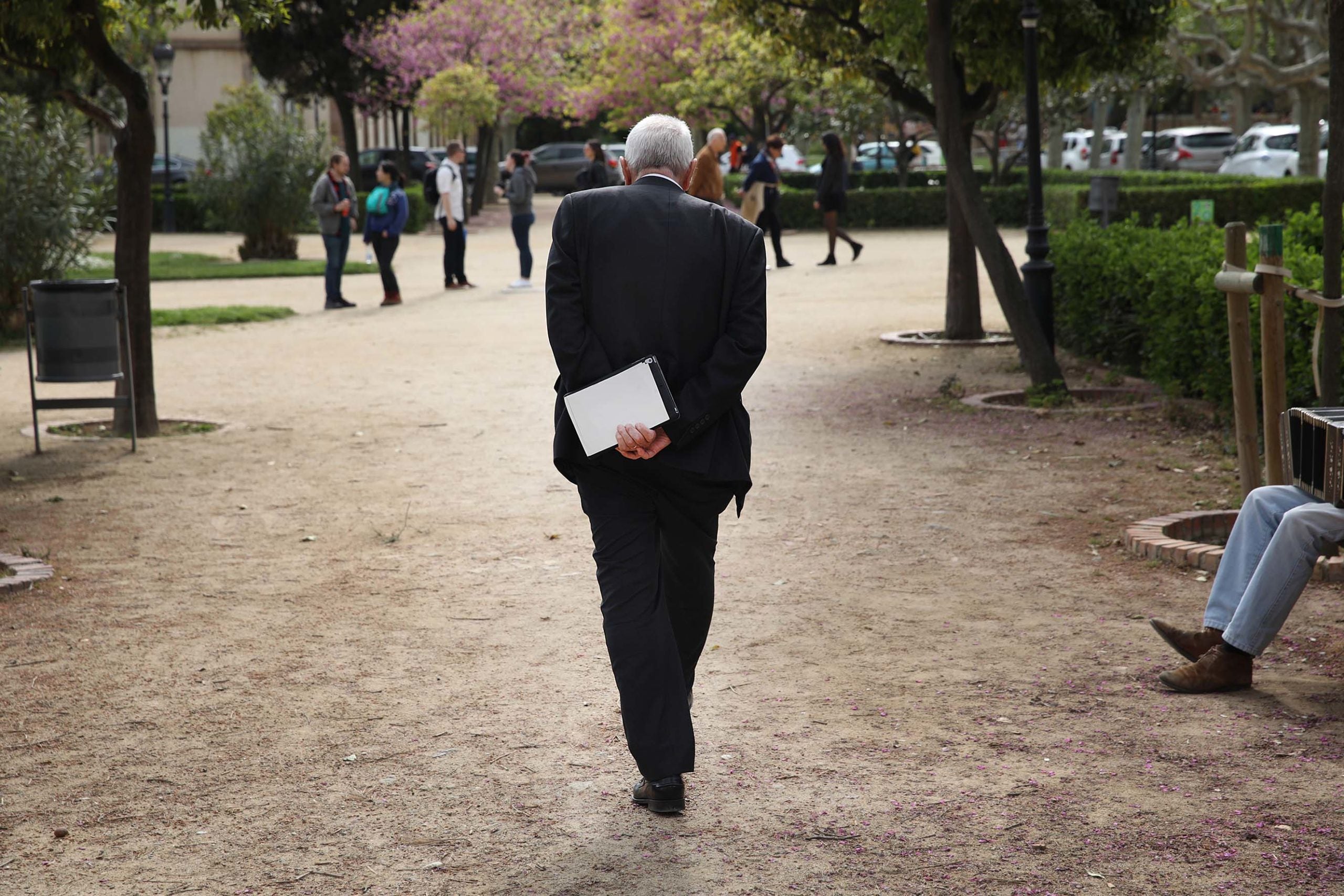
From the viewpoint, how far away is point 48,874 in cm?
351

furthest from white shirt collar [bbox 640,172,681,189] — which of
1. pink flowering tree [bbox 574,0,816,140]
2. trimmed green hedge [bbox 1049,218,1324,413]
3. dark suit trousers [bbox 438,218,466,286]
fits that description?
pink flowering tree [bbox 574,0,816,140]

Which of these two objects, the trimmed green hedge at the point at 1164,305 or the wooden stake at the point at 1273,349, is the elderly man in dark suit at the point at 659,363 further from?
the trimmed green hedge at the point at 1164,305

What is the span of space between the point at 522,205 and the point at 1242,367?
543 inches

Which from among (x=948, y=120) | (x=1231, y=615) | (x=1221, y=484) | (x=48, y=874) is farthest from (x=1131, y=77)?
(x=48, y=874)

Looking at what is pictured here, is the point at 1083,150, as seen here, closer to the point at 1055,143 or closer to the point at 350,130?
the point at 1055,143

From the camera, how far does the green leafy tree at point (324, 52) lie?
3722 cm

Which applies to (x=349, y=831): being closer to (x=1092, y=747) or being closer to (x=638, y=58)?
(x=1092, y=747)

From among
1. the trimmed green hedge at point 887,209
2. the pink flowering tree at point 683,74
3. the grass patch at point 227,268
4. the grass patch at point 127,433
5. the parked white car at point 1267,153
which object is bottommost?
the grass patch at point 127,433

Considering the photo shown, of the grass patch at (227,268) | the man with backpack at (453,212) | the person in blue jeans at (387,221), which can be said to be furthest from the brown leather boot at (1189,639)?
the grass patch at (227,268)

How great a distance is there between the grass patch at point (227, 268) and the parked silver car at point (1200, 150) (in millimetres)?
29586

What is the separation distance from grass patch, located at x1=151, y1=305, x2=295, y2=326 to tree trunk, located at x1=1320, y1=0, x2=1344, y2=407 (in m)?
12.7

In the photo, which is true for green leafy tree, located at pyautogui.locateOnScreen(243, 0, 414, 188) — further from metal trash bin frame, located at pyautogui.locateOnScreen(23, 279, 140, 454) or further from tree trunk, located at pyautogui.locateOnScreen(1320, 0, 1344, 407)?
tree trunk, located at pyautogui.locateOnScreen(1320, 0, 1344, 407)

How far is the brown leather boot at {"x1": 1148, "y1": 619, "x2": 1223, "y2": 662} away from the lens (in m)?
4.70

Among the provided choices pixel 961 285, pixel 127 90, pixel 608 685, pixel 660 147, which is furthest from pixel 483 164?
pixel 660 147
